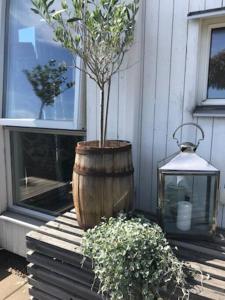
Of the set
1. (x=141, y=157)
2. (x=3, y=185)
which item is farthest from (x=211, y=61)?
(x=3, y=185)

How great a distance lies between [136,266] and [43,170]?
1378 mm

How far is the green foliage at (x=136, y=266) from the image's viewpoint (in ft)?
3.93

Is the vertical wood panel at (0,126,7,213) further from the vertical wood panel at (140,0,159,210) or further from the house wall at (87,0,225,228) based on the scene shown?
the vertical wood panel at (140,0,159,210)

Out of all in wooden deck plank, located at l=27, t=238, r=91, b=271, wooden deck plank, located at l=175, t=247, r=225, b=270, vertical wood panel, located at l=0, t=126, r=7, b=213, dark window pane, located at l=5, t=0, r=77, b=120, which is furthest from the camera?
vertical wood panel, located at l=0, t=126, r=7, b=213

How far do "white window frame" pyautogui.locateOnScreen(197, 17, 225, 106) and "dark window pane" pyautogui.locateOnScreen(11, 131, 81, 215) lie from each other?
909 millimetres

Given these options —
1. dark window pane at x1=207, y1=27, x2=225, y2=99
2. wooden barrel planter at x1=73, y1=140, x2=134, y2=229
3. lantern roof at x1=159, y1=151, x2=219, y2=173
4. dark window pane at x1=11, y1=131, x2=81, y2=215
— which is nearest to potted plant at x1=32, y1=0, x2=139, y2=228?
wooden barrel planter at x1=73, y1=140, x2=134, y2=229

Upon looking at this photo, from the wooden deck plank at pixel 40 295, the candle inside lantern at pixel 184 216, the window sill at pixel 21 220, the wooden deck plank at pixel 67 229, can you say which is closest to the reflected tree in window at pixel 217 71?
the candle inside lantern at pixel 184 216

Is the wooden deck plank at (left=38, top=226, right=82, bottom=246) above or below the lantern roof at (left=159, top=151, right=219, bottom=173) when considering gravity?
below

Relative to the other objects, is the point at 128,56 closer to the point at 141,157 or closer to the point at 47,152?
the point at 141,157

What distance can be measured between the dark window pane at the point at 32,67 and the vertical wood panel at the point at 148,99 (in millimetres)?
517

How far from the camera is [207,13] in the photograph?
153 centimetres

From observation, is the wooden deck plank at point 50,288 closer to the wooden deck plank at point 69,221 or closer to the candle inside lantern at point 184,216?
the wooden deck plank at point 69,221

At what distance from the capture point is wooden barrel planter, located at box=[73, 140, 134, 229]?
149 centimetres

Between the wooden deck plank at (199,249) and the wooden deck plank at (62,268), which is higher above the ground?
the wooden deck plank at (199,249)
